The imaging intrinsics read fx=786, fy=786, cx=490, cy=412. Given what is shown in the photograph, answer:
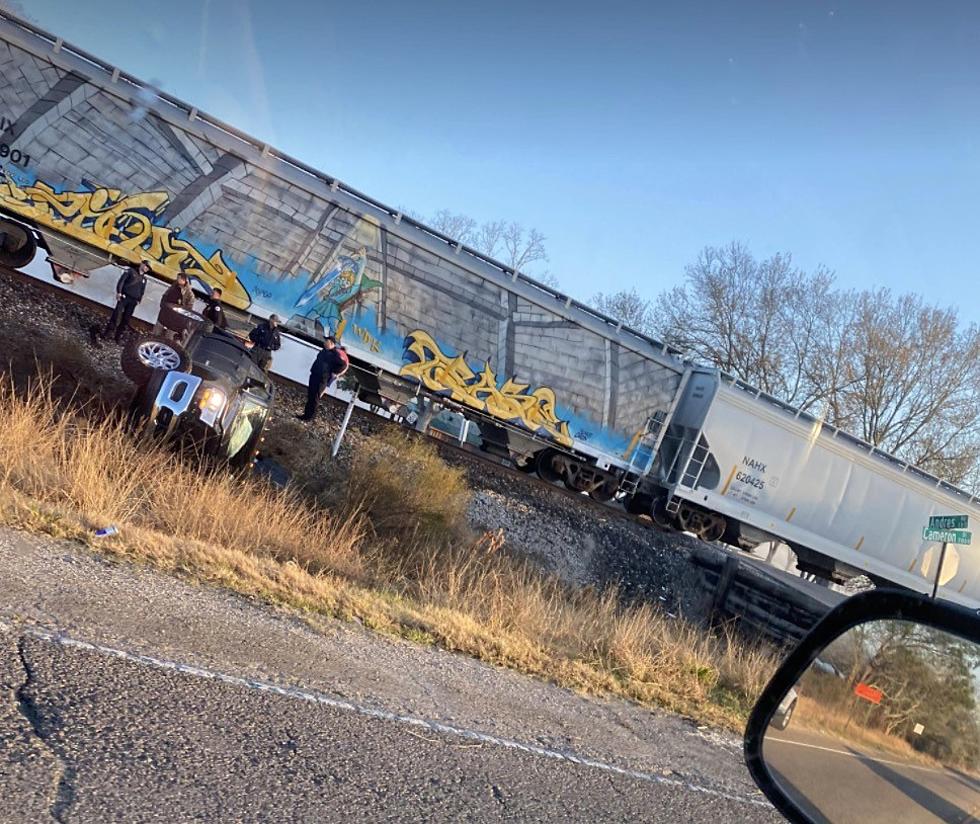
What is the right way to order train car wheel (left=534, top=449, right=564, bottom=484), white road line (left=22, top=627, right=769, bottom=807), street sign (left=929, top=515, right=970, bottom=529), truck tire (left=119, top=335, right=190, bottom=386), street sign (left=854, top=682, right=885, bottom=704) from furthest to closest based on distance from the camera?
1. train car wheel (left=534, top=449, right=564, bottom=484)
2. truck tire (left=119, top=335, right=190, bottom=386)
3. white road line (left=22, top=627, right=769, bottom=807)
4. street sign (left=929, top=515, right=970, bottom=529)
5. street sign (left=854, top=682, right=885, bottom=704)

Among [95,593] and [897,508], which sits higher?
[897,508]

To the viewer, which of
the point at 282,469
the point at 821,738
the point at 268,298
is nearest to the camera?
Result: the point at 821,738

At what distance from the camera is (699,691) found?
7.63 m

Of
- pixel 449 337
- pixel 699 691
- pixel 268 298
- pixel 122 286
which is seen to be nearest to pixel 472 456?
pixel 449 337

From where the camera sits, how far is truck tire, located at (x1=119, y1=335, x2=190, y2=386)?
31.7 feet

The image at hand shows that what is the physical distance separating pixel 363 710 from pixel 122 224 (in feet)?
38.0

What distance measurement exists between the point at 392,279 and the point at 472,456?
3.70 meters

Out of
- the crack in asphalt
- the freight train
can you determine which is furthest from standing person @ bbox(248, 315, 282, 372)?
the crack in asphalt

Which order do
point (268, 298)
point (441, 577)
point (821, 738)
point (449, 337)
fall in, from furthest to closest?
point (449, 337) → point (268, 298) → point (441, 577) → point (821, 738)

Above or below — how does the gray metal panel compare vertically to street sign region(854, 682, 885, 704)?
above

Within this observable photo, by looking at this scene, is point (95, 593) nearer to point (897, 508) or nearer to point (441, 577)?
point (441, 577)

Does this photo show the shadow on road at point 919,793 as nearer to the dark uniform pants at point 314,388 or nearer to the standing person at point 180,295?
the dark uniform pants at point 314,388

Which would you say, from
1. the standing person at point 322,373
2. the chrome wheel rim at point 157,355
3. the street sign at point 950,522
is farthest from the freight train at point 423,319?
the street sign at point 950,522

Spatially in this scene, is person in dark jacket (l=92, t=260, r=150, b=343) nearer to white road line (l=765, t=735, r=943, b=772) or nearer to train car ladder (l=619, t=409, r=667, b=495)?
train car ladder (l=619, t=409, r=667, b=495)
